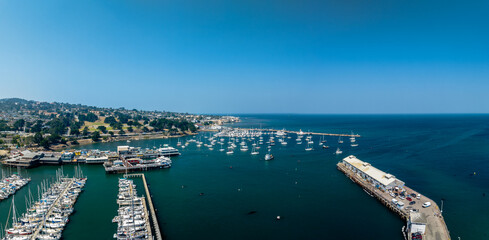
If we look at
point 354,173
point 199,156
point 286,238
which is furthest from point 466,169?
point 199,156

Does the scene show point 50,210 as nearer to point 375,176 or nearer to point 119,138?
point 375,176

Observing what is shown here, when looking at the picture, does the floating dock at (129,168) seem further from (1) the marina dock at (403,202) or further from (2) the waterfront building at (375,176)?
(2) the waterfront building at (375,176)

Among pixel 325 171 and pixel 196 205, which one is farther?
pixel 325 171

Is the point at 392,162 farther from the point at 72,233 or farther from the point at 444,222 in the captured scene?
the point at 72,233

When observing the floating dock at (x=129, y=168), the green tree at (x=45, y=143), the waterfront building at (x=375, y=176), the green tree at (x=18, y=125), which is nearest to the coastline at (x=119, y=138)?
the green tree at (x=45, y=143)

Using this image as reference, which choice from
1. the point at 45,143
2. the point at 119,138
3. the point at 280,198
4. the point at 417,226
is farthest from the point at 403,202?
the point at 119,138

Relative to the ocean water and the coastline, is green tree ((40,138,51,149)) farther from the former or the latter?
the ocean water
